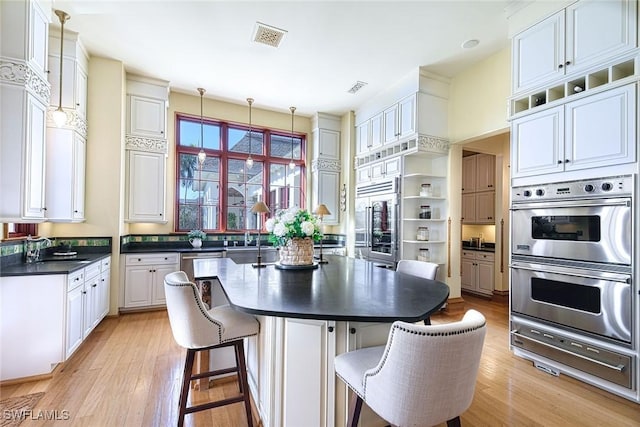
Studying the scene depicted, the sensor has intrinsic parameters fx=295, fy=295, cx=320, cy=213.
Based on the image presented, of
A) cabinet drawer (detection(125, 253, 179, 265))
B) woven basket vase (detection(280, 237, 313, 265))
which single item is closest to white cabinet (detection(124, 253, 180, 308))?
cabinet drawer (detection(125, 253, 179, 265))

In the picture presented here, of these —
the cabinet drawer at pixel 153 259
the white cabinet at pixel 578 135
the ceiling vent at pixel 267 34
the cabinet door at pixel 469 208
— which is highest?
the ceiling vent at pixel 267 34

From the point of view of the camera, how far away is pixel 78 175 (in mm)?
3521

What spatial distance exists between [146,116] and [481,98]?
460 centimetres

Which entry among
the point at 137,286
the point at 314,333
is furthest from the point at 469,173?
the point at 137,286

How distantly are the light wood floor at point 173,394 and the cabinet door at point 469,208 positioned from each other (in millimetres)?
3201

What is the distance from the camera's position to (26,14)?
2.39 meters

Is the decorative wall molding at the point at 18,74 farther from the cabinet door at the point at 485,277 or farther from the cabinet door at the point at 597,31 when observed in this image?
the cabinet door at the point at 485,277

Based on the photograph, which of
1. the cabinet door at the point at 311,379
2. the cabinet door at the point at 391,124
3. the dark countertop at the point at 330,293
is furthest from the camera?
the cabinet door at the point at 391,124

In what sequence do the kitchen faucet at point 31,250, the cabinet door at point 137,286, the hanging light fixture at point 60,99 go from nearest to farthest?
the hanging light fixture at point 60,99 < the kitchen faucet at point 31,250 < the cabinet door at point 137,286

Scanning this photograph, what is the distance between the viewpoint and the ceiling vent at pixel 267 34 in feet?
10.2

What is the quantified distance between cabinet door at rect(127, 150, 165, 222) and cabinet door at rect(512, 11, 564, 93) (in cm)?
456

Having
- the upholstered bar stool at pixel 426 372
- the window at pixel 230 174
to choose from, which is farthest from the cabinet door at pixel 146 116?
the upholstered bar stool at pixel 426 372

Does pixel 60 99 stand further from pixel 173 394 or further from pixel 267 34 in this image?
pixel 173 394

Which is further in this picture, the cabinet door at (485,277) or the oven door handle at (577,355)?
the cabinet door at (485,277)
